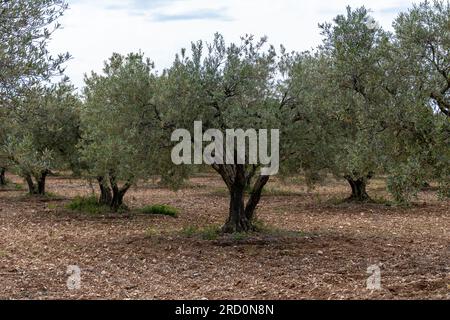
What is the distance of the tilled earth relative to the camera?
11648 millimetres

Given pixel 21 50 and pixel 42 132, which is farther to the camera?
pixel 42 132

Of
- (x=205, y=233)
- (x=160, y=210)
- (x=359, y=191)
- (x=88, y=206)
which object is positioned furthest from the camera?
(x=359, y=191)

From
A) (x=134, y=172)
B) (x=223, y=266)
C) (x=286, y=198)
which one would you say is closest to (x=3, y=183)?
(x=286, y=198)

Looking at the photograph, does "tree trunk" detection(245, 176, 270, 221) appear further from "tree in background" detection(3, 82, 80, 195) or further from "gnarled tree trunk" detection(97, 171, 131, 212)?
"gnarled tree trunk" detection(97, 171, 131, 212)

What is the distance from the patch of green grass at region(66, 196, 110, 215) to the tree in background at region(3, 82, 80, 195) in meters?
1.94

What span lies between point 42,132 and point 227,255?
14606 mm

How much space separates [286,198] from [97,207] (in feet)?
35.9

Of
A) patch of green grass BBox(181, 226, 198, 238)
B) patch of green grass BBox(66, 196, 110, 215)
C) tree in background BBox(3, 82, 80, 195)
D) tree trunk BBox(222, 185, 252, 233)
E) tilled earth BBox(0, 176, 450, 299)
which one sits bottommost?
tilled earth BBox(0, 176, 450, 299)

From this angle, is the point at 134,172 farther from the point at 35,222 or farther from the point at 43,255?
the point at 35,222

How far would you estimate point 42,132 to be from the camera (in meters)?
26.4

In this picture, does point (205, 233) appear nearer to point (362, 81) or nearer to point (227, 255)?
point (227, 255)

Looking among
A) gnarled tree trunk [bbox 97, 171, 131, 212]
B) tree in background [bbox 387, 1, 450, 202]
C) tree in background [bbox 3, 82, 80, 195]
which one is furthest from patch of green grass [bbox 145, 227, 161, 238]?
tree in background [bbox 387, 1, 450, 202]

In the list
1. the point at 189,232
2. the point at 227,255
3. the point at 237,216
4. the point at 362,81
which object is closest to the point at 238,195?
the point at 237,216

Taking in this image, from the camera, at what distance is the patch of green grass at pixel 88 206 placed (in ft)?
80.5
